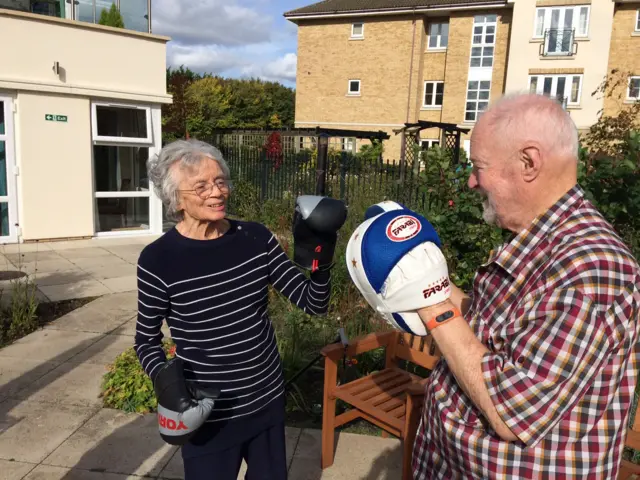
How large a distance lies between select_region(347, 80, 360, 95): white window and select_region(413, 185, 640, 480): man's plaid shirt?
27.6m

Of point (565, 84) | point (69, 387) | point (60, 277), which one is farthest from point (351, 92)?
point (69, 387)

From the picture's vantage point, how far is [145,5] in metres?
10.1

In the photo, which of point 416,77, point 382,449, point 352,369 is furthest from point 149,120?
point 416,77

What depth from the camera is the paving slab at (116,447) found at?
2963 mm

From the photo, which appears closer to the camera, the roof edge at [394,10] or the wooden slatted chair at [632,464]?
the wooden slatted chair at [632,464]

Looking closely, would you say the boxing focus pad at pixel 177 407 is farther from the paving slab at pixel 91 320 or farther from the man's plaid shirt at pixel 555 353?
the paving slab at pixel 91 320

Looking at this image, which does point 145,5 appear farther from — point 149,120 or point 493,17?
point 493,17

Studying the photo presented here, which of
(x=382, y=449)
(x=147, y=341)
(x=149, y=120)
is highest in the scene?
(x=149, y=120)

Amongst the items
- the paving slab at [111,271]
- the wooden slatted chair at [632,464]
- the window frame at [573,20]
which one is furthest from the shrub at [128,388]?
the window frame at [573,20]

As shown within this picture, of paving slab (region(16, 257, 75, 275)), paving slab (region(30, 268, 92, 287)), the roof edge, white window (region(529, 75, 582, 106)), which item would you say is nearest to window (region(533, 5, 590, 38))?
the roof edge

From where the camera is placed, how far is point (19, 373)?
4.09 meters

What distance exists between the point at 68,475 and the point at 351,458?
5.19 ft

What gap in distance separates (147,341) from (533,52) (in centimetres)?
2552

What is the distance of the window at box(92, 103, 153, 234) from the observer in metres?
9.43
